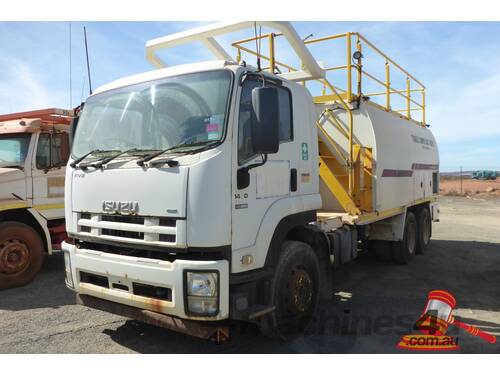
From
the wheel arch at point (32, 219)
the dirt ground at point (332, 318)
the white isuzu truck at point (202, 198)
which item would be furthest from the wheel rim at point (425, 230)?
the wheel arch at point (32, 219)

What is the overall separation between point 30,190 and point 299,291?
489cm

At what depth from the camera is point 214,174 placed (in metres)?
3.28

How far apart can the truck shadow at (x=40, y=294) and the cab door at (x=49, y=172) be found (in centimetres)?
105

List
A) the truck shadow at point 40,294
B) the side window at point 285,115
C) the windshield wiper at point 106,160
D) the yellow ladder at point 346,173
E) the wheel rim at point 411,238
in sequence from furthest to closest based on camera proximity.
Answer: the wheel rim at point 411,238
the yellow ladder at point 346,173
the truck shadow at point 40,294
the side window at point 285,115
the windshield wiper at point 106,160

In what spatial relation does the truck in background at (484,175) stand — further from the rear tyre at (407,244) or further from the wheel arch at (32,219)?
the wheel arch at (32,219)

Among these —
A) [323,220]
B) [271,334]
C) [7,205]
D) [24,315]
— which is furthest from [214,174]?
[7,205]

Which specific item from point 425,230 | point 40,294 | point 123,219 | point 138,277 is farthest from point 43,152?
point 425,230

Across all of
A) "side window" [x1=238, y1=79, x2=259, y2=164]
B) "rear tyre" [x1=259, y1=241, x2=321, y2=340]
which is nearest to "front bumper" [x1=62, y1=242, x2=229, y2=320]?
"rear tyre" [x1=259, y1=241, x2=321, y2=340]

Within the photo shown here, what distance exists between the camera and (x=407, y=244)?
8047 millimetres

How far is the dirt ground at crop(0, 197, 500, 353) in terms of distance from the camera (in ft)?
13.6

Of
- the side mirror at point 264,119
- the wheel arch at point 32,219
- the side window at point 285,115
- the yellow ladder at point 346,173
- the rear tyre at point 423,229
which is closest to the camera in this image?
the side mirror at point 264,119

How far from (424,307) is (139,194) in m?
4.09

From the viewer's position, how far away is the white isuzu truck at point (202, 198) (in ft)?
10.9

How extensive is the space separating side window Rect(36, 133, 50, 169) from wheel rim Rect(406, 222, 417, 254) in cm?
675
